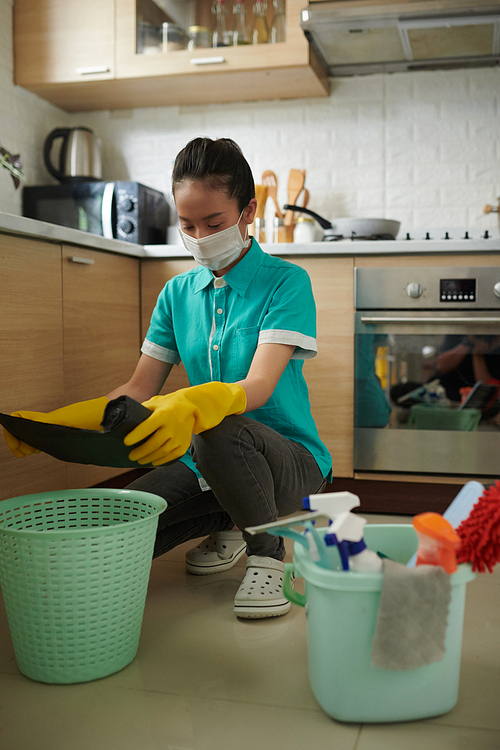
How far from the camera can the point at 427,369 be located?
1.94 meters

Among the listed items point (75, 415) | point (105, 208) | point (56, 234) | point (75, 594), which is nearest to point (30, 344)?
point (56, 234)

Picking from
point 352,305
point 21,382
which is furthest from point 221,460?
point 352,305

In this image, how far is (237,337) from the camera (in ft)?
4.61

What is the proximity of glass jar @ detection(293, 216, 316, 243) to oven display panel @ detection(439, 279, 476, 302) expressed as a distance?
504 millimetres

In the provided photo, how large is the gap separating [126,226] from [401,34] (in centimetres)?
113

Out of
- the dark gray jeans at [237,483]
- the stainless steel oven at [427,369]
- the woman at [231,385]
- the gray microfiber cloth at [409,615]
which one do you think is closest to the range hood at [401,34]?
the stainless steel oven at [427,369]

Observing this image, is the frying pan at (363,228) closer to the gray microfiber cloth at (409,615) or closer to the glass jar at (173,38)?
the glass jar at (173,38)

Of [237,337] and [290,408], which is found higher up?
[237,337]

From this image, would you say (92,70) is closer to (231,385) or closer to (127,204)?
(127,204)

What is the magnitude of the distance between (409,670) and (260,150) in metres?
2.15

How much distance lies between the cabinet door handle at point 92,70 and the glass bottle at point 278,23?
1.96 feet

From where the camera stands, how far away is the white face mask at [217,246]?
1.32 meters

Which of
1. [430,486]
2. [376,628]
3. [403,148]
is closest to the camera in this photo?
[376,628]

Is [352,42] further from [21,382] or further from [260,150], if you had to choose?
[21,382]
